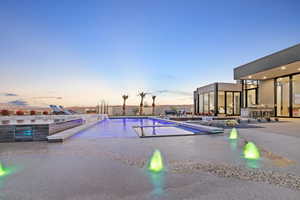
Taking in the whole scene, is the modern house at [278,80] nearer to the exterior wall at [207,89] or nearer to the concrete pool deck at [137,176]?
the exterior wall at [207,89]

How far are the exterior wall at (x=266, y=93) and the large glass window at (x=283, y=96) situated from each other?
46 centimetres

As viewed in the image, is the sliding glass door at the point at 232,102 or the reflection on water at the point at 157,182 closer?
the reflection on water at the point at 157,182

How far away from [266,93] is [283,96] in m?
1.48

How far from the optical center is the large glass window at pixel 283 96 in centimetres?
1219

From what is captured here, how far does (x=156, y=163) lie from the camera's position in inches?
99.6

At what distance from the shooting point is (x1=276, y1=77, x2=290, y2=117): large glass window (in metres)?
12.2

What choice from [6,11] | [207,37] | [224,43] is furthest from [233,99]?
[6,11]

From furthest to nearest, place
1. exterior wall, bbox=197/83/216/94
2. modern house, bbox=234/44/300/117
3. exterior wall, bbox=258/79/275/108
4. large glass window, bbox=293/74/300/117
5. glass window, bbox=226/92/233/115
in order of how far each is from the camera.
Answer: glass window, bbox=226/92/233/115
exterior wall, bbox=197/83/216/94
exterior wall, bbox=258/79/275/108
large glass window, bbox=293/74/300/117
modern house, bbox=234/44/300/117

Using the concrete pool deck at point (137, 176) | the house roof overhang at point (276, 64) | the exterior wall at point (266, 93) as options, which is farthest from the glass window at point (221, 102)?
the concrete pool deck at point (137, 176)

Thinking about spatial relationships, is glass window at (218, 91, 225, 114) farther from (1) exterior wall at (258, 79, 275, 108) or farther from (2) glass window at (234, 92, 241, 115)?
(1) exterior wall at (258, 79, 275, 108)

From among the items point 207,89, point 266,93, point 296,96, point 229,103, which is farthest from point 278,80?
point 207,89

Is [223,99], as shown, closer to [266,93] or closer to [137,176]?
[266,93]

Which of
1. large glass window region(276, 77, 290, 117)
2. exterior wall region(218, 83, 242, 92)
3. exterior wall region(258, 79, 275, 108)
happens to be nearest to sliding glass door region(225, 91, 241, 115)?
exterior wall region(218, 83, 242, 92)

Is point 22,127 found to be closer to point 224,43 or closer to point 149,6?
point 149,6
